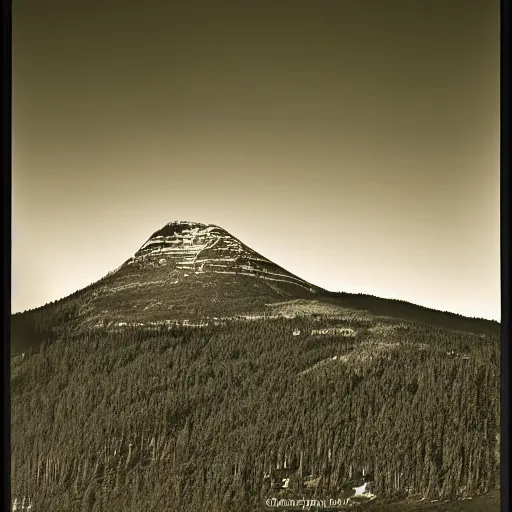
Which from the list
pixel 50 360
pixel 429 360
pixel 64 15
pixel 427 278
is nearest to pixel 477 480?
pixel 429 360

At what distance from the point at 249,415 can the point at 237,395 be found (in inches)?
1.9

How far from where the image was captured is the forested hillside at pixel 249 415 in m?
1.26

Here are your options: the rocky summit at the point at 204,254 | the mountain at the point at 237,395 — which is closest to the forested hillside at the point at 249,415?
the mountain at the point at 237,395

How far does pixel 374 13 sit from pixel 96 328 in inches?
34.1

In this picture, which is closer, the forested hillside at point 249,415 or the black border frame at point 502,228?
the black border frame at point 502,228

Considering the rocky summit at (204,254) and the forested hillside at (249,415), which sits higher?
the rocky summit at (204,254)

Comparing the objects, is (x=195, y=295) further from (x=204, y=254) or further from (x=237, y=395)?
(x=237, y=395)

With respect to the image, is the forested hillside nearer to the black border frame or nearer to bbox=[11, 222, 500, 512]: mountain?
bbox=[11, 222, 500, 512]: mountain

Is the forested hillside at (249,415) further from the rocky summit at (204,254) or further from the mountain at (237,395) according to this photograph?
the rocky summit at (204,254)

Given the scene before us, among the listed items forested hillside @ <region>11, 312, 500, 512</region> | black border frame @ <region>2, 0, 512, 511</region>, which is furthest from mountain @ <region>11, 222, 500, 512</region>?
black border frame @ <region>2, 0, 512, 511</region>

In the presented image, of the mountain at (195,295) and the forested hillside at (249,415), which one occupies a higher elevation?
the mountain at (195,295)

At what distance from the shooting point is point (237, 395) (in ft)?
4.17

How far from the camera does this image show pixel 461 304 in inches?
50.0

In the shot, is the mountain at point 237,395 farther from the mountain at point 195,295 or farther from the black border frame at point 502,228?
the black border frame at point 502,228
